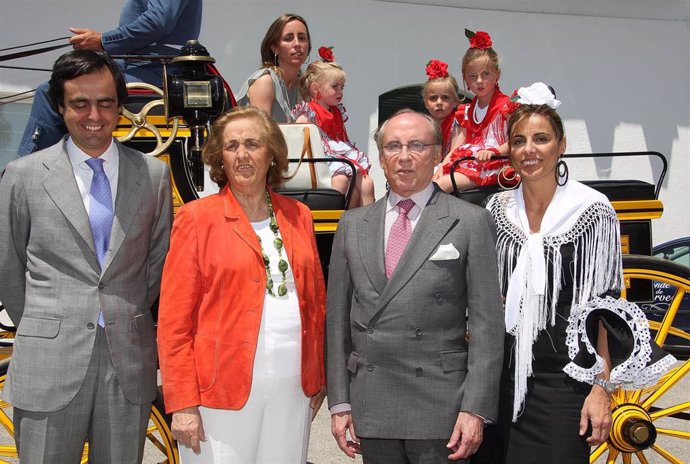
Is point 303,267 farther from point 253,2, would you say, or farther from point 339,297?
point 253,2

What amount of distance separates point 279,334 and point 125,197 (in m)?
0.67

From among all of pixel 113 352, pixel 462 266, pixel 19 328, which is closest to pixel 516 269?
pixel 462 266

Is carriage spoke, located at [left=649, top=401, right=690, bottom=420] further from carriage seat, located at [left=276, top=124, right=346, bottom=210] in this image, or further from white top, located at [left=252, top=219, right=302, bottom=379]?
white top, located at [left=252, top=219, right=302, bottom=379]

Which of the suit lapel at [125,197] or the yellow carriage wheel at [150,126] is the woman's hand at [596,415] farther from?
the yellow carriage wheel at [150,126]

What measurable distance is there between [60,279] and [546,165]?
5.25 feet

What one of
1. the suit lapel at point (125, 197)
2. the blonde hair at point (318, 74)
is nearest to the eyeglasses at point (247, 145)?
the suit lapel at point (125, 197)

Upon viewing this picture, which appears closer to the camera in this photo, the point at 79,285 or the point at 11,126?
the point at 79,285

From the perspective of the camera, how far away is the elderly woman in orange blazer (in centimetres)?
238

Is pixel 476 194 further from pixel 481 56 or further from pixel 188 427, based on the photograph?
pixel 188 427

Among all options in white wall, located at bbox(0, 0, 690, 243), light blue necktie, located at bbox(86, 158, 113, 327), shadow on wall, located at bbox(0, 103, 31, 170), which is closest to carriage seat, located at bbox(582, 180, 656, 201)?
light blue necktie, located at bbox(86, 158, 113, 327)

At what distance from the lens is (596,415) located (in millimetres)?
2439

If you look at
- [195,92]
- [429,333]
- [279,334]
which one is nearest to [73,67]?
[195,92]

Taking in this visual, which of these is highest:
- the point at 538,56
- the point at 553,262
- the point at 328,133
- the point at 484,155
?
the point at 538,56

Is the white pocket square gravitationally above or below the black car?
above
